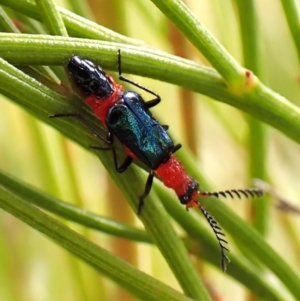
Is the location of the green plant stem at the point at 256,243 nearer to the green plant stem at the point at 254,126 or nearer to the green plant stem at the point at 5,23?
the green plant stem at the point at 254,126

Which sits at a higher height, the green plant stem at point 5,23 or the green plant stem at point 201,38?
the green plant stem at point 201,38

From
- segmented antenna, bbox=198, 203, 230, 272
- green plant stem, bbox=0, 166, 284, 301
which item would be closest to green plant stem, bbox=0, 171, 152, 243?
green plant stem, bbox=0, 166, 284, 301

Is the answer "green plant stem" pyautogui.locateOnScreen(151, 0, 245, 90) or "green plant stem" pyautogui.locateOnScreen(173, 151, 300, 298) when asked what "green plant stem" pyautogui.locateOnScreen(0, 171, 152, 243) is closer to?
"green plant stem" pyautogui.locateOnScreen(173, 151, 300, 298)

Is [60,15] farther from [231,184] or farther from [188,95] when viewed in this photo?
[231,184]

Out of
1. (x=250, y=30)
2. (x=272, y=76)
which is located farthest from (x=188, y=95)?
(x=250, y=30)

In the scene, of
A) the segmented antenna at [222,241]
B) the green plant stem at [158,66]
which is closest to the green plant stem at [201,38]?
the green plant stem at [158,66]

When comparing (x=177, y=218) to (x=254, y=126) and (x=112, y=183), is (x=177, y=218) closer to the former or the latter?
(x=254, y=126)

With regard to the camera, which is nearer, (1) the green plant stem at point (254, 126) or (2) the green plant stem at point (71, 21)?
(2) the green plant stem at point (71, 21)
